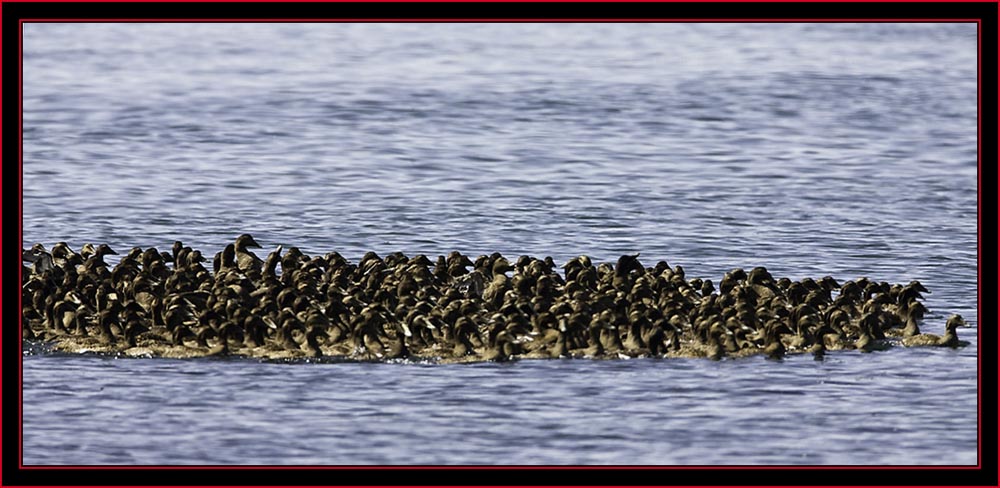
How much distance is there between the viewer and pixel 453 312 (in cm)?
1648

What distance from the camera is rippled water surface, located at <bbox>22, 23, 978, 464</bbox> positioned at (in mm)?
14500

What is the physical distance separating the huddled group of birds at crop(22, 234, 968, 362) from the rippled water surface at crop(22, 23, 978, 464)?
0.33 metres

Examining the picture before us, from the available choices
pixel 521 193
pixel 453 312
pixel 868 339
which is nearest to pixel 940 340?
pixel 868 339

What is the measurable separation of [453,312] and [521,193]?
11.3m

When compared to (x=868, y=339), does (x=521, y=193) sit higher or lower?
higher

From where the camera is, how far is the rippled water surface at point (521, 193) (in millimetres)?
14500

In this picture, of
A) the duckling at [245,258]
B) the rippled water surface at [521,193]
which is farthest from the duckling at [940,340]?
the duckling at [245,258]

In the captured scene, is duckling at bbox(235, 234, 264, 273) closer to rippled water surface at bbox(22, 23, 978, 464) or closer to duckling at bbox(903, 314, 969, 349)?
rippled water surface at bbox(22, 23, 978, 464)

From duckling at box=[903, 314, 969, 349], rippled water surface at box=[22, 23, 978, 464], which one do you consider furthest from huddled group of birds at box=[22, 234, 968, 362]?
rippled water surface at box=[22, 23, 978, 464]

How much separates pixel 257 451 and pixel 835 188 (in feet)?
52.9

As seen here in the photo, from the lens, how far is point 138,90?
136 feet

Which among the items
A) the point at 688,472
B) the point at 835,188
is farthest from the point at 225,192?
the point at 688,472

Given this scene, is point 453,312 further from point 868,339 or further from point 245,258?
point 868,339

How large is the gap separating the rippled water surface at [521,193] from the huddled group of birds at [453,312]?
0.33 m
